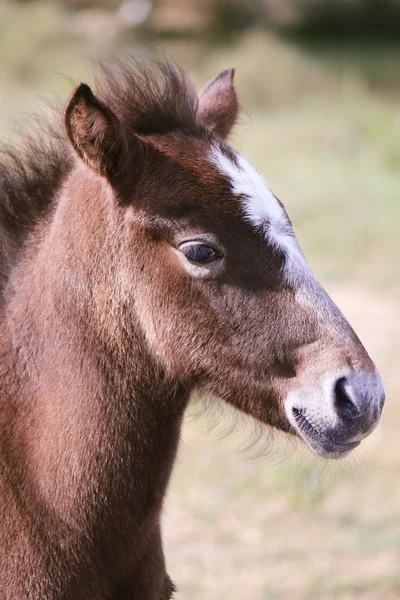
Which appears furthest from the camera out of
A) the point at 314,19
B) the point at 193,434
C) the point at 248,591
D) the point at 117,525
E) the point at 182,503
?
the point at 314,19

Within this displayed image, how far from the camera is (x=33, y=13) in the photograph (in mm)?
15219

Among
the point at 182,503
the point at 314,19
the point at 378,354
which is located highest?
the point at 314,19

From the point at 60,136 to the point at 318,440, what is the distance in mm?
1339

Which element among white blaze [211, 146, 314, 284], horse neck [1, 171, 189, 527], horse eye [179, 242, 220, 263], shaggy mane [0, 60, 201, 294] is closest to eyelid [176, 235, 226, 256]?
horse eye [179, 242, 220, 263]

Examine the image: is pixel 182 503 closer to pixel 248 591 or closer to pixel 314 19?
pixel 248 591

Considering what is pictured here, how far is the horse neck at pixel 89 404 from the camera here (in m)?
2.82

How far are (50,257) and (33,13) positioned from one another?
13330 mm

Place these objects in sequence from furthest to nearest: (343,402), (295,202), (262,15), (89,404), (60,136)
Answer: (262,15), (295,202), (60,136), (89,404), (343,402)

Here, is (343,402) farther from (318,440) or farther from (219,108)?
(219,108)

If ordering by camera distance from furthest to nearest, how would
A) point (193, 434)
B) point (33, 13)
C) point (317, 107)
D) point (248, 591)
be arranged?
point (33, 13), point (317, 107), point (193, 434), point (248, 591)

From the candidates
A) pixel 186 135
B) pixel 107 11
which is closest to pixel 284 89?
pixel 107 11

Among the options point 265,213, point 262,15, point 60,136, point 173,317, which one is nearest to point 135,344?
point 173,317

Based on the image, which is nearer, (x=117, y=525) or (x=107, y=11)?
(x=117, y=525)

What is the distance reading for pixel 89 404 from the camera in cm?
283
